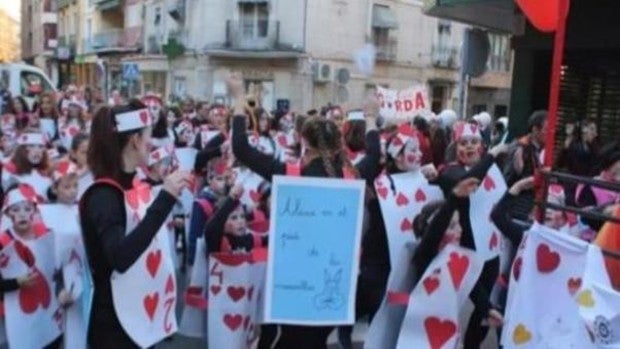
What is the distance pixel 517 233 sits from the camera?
5172mm

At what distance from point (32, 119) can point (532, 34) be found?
21.3 ft

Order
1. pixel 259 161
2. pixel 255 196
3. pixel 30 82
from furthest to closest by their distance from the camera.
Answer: pixel 30 82 < pixel 255 196 < pixel 259 161

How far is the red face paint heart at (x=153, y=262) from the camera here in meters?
3.57

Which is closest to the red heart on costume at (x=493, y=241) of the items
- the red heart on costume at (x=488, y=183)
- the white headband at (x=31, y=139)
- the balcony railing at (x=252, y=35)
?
the red heart on costume at (x=488, y=183)

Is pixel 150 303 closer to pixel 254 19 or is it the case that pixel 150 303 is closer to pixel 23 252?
pixel 23 252

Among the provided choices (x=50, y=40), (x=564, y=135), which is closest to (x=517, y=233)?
(x=564, y=135)

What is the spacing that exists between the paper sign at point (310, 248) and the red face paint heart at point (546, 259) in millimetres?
1064

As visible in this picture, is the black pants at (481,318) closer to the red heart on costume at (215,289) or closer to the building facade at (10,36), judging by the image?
the red heart on costume at (215,289)

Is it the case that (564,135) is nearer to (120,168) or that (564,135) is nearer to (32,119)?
(32,119)

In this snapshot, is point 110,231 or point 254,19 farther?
point 254,19

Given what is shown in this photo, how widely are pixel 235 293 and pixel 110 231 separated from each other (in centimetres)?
212

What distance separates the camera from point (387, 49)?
3569cm

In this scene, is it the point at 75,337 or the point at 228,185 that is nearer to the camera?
the point at 75,337

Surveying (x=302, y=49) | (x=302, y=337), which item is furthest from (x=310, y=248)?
(x=302, y=49)
